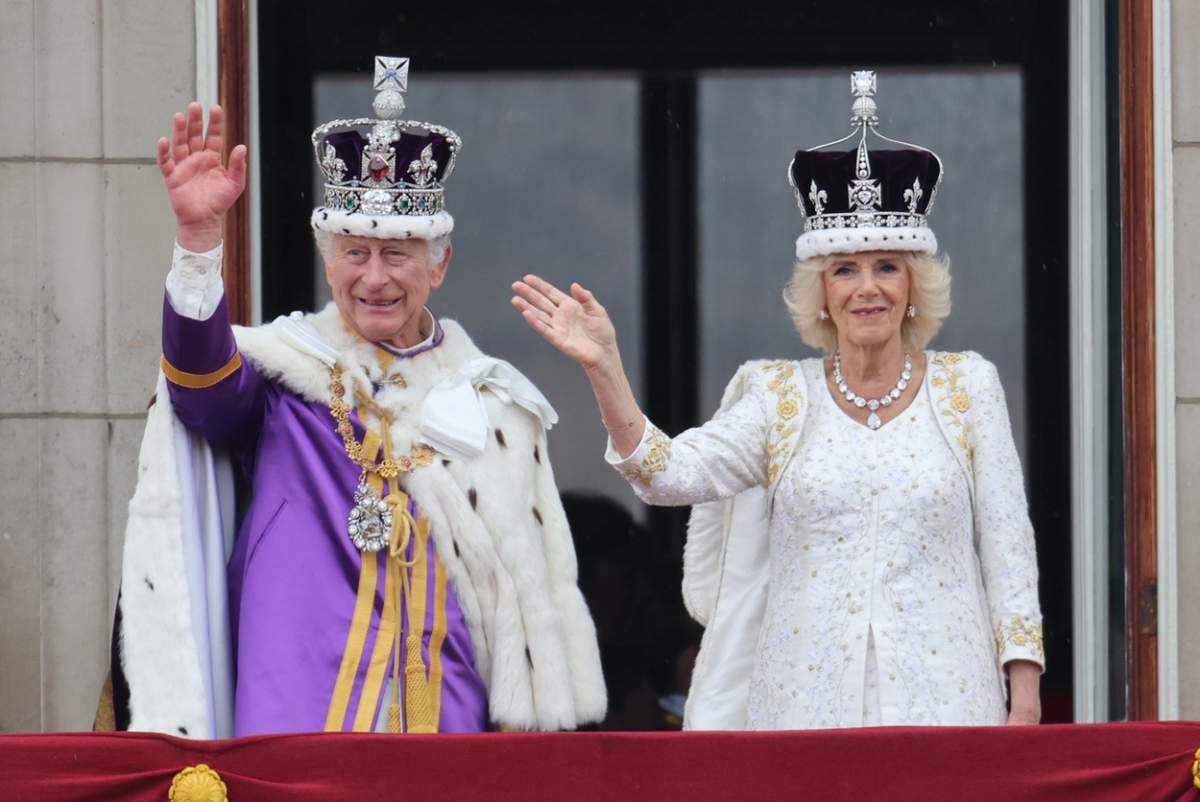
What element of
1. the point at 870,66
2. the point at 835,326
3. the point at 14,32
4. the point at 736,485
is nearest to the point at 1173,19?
the point at 870,66

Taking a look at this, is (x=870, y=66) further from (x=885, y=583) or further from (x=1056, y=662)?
(x=885, y=583)

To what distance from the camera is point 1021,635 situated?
4121mm

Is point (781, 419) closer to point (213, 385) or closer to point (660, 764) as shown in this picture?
point (660, 764)

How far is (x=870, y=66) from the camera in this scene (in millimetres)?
5895

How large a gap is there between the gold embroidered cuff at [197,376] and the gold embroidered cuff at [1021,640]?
4.96ft

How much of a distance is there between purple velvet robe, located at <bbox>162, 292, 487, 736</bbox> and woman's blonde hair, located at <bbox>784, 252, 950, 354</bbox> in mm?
883

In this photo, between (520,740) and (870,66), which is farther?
(870,66)

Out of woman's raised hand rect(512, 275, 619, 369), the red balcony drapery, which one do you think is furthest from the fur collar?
the red balcony drapery

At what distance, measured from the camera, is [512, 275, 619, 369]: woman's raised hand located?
3980 millimetres

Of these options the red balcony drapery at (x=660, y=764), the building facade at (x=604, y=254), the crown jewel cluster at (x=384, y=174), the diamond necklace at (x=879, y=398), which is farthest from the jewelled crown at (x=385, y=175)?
the red balcony drapery at (x=660, y=764)

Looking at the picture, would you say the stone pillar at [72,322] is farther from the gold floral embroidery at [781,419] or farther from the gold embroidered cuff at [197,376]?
the gold floral embroidery at [781,419]

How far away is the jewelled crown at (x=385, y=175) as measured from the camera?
4.26 metres

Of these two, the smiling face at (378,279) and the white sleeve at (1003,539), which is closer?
the white sleeve at (1003,539)

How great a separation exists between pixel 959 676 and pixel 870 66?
7.40ft
